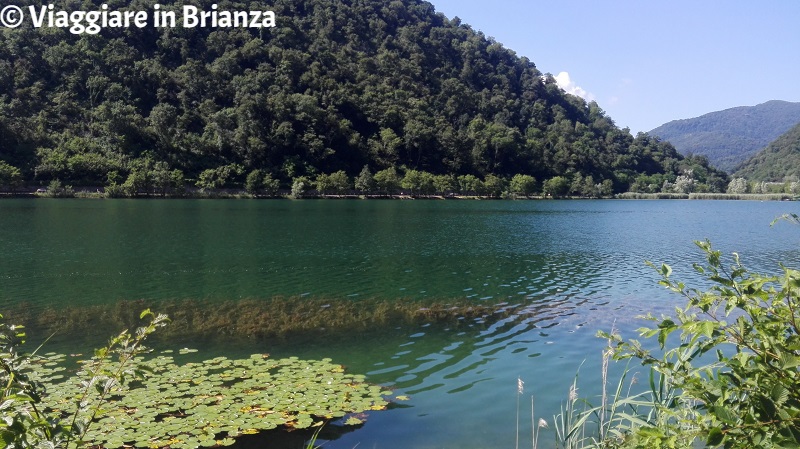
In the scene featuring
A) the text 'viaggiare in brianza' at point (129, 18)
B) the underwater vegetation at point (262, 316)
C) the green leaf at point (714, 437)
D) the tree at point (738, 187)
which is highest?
the text 'viaggiare in brianza' at point (129, 18)

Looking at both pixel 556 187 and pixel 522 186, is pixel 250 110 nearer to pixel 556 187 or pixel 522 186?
pixel 522 186

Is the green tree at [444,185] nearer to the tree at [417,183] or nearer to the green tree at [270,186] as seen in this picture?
the tree at [417,183]

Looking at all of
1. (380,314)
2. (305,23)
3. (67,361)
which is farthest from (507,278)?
(305,23)

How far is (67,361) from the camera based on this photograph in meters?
11.6

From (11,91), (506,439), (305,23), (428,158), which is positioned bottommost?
(506,439)

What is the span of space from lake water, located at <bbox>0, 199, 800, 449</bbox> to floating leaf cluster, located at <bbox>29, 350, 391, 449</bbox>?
2.56 feet

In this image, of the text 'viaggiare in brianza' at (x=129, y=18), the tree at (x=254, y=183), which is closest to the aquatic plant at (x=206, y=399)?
the tree at (x=254, y=183)

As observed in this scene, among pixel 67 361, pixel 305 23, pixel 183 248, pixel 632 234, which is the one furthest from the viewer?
pixel 305 23

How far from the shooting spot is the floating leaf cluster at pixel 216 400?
801 centimetres

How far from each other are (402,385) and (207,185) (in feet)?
333

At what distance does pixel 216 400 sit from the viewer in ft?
30.4

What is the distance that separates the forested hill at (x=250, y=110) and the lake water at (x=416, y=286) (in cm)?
6766

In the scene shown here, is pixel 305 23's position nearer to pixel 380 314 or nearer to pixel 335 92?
pixel 335 92

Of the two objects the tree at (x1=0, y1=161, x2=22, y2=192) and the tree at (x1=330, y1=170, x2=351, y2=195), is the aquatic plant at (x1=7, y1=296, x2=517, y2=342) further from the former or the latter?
the tree at (x1=330, y1=170, x2=351, y2=195)
